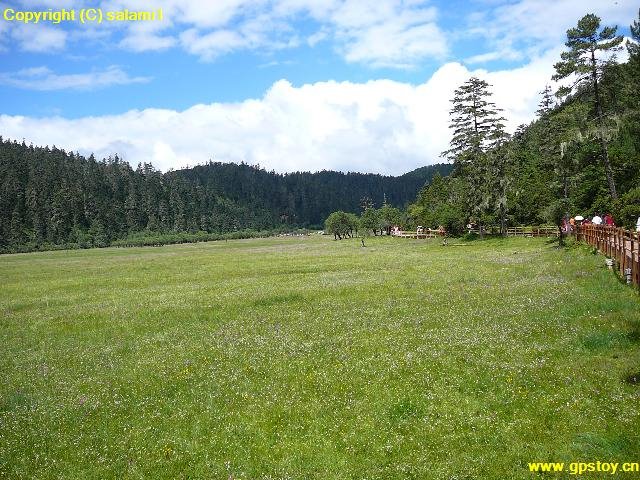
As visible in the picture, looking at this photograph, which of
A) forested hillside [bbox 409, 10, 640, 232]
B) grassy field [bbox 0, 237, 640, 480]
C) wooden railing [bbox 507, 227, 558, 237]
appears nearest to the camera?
grassy field [bbox 0, 237, 640, 480]

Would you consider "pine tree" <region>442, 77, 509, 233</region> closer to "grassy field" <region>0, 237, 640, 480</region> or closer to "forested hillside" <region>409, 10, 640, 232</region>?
"forested hillside" <region>409, 10, 640, 232</region>

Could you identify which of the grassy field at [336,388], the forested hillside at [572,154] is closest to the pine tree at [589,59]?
the forested hillside at [572,154]

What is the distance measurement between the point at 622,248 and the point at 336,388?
1782cm

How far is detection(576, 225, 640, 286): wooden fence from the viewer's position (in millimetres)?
20703

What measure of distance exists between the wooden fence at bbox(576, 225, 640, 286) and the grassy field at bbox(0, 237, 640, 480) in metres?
1.07

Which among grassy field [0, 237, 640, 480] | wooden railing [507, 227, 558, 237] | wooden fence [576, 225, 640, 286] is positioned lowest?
grassy field [0, 237, 640, 480]

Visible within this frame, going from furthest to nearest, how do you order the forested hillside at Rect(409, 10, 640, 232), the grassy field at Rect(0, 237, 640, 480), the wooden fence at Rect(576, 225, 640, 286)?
the forested hillside at Rect(409, 10, 640, 232), the wooden fence at Rect(576, 225, 640, 286), the grassy field at Rect(0, 237, 640, 480)

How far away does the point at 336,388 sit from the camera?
1394cm

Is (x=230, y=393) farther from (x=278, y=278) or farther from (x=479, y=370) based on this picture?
(x=278, y=278)

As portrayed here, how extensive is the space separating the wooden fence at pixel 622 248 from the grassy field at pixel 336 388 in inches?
42.0

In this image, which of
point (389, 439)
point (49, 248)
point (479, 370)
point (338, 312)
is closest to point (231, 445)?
point (389, 439)

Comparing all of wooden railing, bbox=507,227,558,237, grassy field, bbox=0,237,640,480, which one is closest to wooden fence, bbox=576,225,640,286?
grassy field, bbox=0,237,640,480

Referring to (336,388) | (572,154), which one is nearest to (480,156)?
(572,154)

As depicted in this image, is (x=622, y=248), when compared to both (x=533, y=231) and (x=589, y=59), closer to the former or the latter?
(x=589, y=59)
